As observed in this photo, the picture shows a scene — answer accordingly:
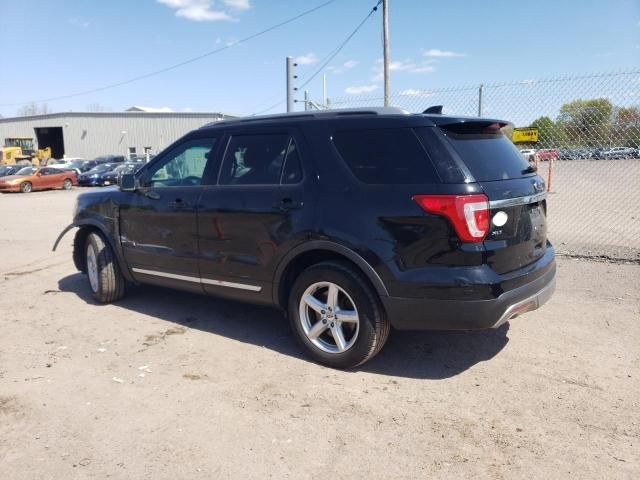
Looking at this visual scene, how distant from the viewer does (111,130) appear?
57.2m

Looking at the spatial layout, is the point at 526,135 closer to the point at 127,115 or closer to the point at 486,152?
the point at 486,152

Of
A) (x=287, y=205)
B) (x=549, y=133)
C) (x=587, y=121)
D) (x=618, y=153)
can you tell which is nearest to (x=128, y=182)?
(x=287, y=205)

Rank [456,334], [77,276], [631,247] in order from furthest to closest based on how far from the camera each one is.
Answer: [631,247] → [77,276] → [456,334]

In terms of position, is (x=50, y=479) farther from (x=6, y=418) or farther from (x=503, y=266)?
(x=503, y=266)

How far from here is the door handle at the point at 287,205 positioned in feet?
12.5

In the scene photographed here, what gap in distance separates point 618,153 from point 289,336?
22.9 feet

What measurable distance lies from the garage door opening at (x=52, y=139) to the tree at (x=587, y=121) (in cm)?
6335

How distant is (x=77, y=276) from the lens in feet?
22.6

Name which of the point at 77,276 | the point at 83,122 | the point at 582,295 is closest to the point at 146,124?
the point at 83,122

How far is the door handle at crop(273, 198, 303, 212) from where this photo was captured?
12.5 feet

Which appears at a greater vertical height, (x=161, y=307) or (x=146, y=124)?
(x=146, y=124)

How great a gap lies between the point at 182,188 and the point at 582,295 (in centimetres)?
430

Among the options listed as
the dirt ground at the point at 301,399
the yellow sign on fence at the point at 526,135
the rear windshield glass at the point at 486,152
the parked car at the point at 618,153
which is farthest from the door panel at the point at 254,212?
the parked car at the point at 618,153

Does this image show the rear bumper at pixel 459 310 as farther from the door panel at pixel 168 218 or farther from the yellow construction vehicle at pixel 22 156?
the yellow construction vehicle at pixel 22 156
